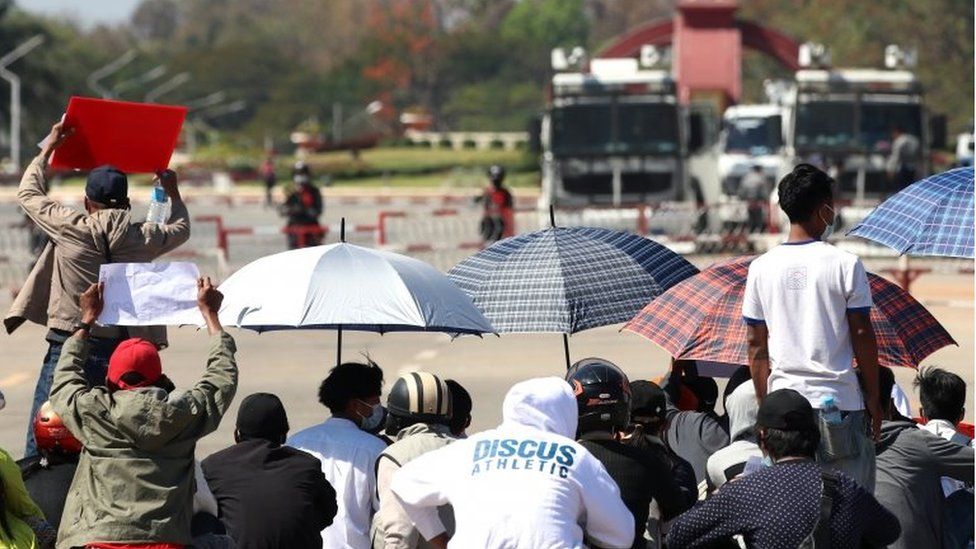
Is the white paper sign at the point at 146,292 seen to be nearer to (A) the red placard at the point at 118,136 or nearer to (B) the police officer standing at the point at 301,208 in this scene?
(A) the red placard at the point at 118,136

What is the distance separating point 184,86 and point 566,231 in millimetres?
122181

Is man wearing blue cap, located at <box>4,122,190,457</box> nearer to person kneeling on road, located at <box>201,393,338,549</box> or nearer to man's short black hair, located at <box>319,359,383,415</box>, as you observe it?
man's short black hair, located at <box>319,359,383,415</box>

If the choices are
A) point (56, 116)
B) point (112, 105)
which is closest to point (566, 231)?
point (112, 105)

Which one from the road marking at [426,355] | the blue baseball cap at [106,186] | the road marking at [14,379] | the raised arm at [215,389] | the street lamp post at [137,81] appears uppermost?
the blue baseball cap at [106,186]

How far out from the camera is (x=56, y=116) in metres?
100

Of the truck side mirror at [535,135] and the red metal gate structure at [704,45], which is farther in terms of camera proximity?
the red metal gate structure at [704,45]

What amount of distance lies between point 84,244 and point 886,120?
2405 centimetres

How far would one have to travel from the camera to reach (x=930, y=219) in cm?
876

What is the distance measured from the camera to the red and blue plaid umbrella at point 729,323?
27.4 feet

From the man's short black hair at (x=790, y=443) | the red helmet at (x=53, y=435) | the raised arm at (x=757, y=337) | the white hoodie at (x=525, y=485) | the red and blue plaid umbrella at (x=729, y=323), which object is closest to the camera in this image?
the white hoodie at (x=525, y=485)

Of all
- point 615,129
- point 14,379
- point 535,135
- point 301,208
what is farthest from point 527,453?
point 615,129

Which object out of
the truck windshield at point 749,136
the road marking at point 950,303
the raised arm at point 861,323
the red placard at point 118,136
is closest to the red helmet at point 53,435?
the red placard at point 118,136

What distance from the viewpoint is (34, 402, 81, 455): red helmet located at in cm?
700

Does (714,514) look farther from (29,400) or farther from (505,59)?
(505,59)
